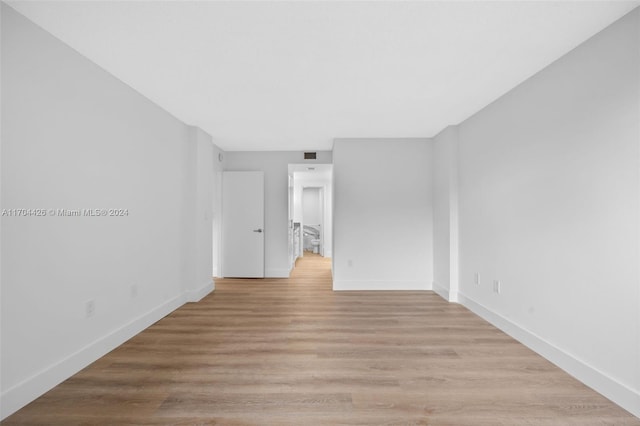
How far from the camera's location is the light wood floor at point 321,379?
5.45 ft

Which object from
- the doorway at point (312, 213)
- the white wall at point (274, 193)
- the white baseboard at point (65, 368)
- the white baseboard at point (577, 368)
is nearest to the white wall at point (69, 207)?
the white baseboard at point (65, 368)

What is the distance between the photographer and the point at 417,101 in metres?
3.01

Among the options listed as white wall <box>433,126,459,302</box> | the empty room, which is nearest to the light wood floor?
the empty room

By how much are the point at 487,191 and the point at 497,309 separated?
51.4 inches

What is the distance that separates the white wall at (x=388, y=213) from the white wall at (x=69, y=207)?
2.64 meters

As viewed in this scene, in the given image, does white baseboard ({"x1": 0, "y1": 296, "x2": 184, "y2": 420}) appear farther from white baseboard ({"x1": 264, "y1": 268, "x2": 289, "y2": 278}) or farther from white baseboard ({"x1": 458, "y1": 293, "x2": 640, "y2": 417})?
white baseboard ({"x1": 458, "y1": 293, "x2": 640, "y2": 417})

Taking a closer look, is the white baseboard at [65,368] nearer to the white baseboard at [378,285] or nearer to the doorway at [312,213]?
the white baseboard at [378,285]

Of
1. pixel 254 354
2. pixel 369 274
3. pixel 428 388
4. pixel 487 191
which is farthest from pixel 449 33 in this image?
pixel 369 274

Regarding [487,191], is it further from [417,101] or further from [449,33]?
[449,33]

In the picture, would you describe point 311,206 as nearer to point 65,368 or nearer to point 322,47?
point 322,47

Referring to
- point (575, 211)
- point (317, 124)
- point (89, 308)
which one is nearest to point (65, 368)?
point (89, 308)

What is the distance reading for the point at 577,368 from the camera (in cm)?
205

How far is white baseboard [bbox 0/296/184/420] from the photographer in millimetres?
1656

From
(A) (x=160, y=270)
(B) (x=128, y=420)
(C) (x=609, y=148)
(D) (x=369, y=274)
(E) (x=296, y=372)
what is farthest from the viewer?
(D) (x=369, y=274)
